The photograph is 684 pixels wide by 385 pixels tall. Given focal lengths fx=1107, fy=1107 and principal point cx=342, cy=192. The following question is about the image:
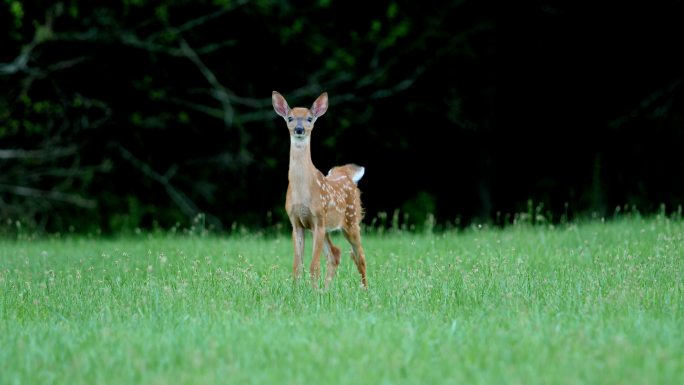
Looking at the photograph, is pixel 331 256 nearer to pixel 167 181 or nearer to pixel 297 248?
pixel 297 248

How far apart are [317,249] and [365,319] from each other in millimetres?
2137

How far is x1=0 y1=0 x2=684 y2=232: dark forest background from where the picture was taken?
18.4 m

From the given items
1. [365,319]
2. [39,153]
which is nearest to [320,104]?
[365,319]

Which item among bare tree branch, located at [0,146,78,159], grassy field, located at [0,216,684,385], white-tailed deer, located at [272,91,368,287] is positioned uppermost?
bare tree branch, located at [0,146,78,159]

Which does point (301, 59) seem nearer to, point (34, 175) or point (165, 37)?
point (165, 37)

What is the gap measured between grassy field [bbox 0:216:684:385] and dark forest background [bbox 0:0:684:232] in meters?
7.12

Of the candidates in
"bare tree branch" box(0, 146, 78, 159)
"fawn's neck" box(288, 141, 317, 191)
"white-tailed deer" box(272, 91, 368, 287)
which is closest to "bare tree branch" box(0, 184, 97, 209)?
"bare tree branch" box(0, 146, 78, 159)

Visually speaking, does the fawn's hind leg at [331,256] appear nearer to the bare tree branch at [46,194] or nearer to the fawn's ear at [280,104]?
the fawn's ear at [280,104]

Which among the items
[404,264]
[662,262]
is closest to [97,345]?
[404,264]

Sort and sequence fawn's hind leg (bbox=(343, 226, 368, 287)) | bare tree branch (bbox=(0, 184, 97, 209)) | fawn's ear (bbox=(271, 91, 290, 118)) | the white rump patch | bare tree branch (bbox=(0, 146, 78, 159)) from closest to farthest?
1. fawn's hind leg (bbox=(343, 226, 368, 287))
2. fawn's ear (bbox=(271, 91, 290, 118))
3. the white rump patch
4. bare tree branch (bbox=(0, 146, 78, 159))
5. bare tree branch (bbox=(0, 184, 97, 209))

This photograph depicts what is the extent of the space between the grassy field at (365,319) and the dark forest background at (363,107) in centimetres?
712

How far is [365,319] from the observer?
23.6 ft

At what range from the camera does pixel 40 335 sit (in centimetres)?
698

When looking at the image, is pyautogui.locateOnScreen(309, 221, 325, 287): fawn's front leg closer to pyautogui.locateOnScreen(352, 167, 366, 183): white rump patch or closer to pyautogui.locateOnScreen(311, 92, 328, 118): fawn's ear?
pyautogui.locateOnScreen(311, 92, 328, 118): fawn's ear
